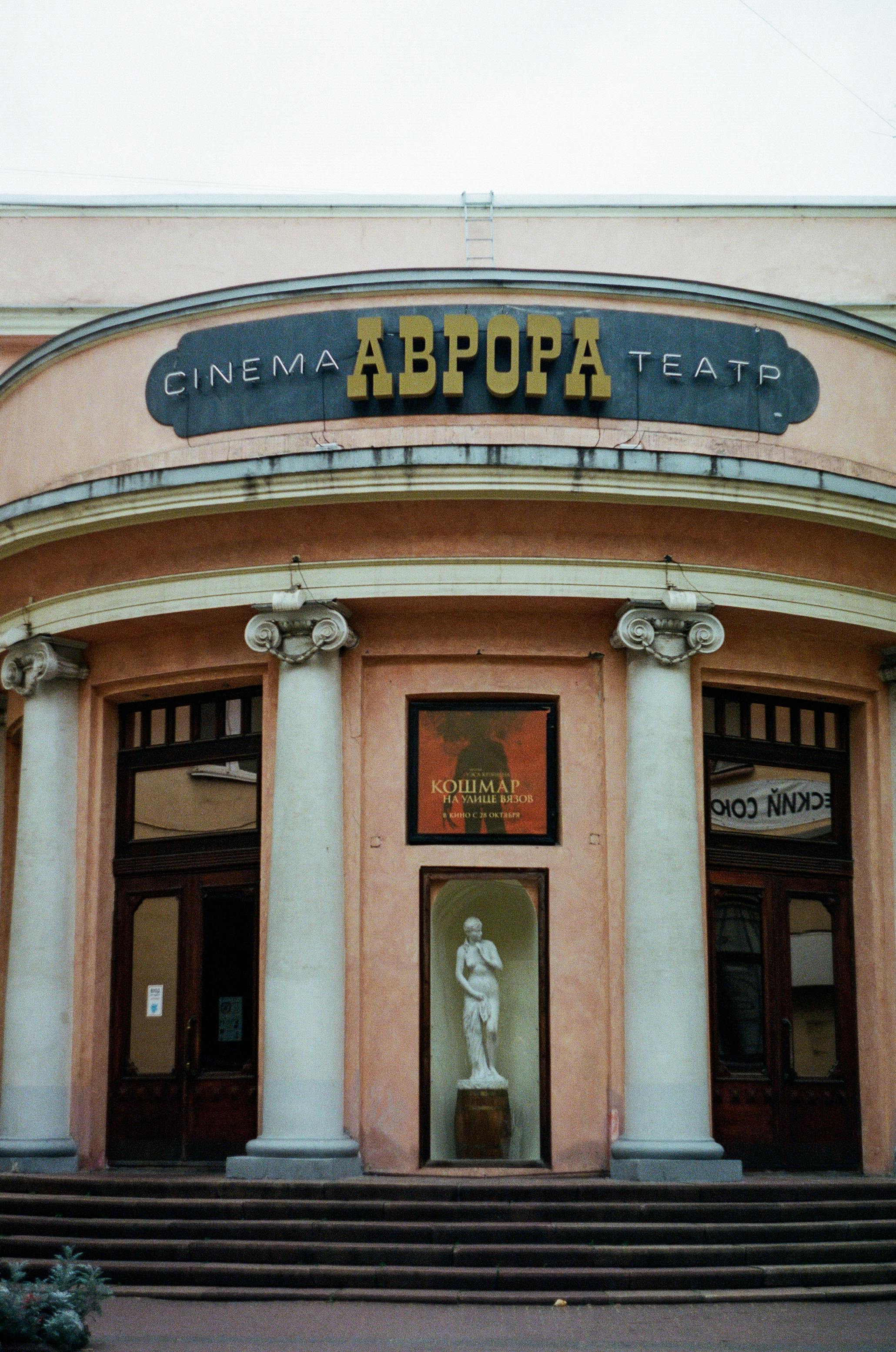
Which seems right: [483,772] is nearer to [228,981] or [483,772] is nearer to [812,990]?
[228,981]

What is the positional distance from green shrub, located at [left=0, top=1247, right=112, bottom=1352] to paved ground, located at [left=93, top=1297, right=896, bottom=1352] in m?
0.36

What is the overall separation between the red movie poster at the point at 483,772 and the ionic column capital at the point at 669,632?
127 cm

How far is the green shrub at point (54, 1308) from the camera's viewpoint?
34.3 feet

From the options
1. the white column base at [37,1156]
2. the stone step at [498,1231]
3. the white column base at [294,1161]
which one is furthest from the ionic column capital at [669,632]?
the white column base at [37,1156]

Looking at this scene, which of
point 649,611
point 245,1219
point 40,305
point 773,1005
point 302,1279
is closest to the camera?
point 302,1279

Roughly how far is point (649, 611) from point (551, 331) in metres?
2.86

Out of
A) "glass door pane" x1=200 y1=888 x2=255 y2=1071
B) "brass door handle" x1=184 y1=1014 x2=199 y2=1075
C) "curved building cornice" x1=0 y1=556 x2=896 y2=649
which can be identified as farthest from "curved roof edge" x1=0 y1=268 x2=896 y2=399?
"brass door handle" x1=184 y1=1014 x2=199 y2=1075

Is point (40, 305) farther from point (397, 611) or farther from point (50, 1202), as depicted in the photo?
point (50, 1202)

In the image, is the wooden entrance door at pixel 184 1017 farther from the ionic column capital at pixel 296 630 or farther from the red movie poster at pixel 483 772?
the ionic column capital at pixel 296 630

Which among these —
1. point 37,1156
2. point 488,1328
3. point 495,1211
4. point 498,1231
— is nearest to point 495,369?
point 495,1211

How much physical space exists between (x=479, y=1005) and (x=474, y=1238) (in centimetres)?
305

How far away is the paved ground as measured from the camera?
11047mm

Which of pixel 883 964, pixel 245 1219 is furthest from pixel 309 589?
pixel 883 964

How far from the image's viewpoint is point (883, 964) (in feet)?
56.4
